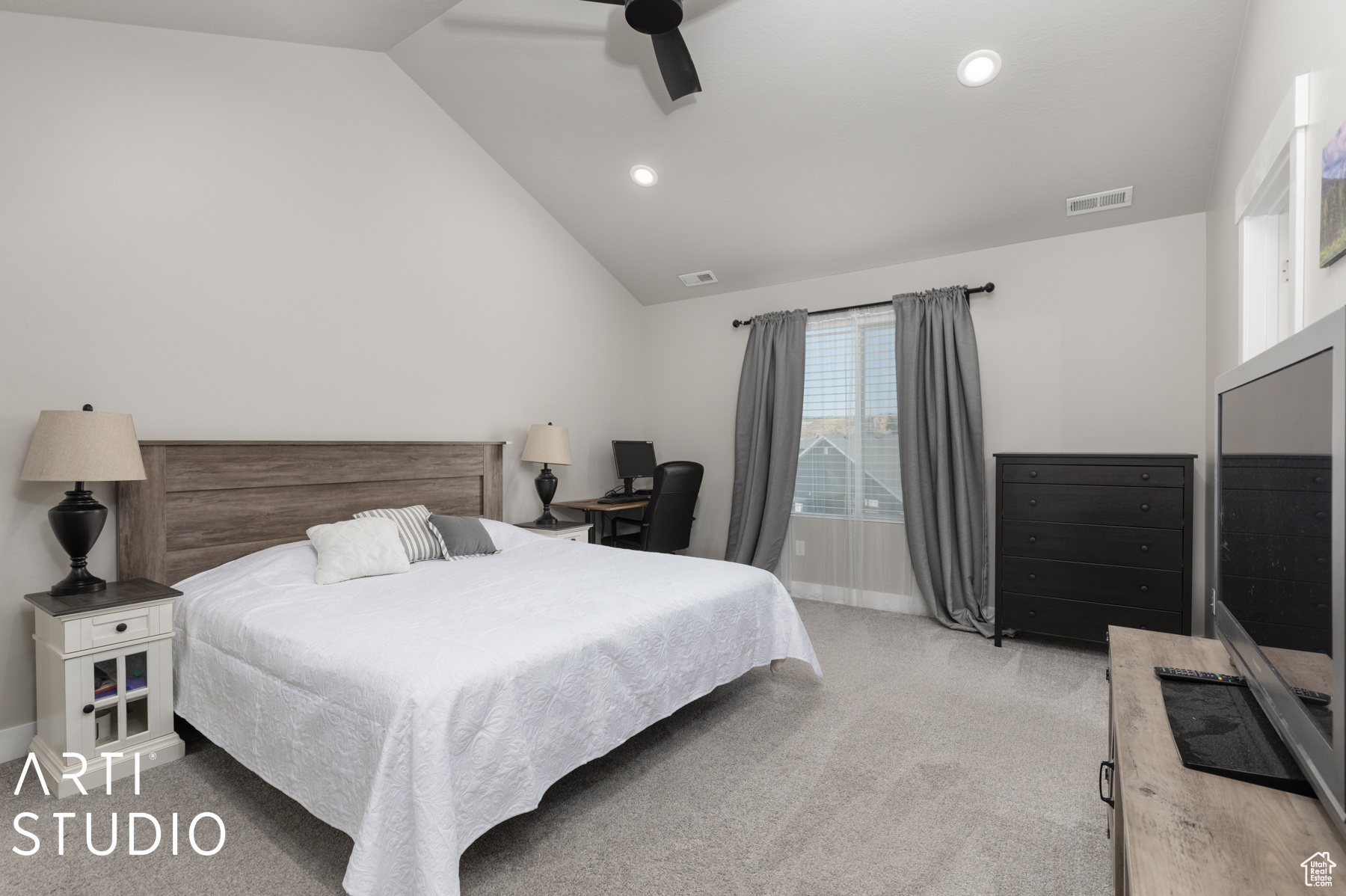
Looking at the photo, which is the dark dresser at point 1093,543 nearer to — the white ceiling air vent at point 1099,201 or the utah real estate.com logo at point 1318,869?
the white ceiling air vent at point 1099,201

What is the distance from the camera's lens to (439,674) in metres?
1.54

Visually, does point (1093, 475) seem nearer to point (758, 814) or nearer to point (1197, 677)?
point (1197, 677)

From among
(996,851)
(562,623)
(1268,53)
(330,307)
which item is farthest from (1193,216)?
(330,307)

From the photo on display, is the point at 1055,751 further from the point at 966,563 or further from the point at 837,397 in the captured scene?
the point at 837,397

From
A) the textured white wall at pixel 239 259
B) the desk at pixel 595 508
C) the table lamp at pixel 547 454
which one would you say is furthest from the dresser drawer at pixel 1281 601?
the textured white wall at pixel 239 259

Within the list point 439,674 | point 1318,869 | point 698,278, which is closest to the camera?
point 1318,869

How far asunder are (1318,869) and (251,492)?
3.38m

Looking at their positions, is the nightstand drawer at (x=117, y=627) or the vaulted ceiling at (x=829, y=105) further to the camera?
the vaulted ceiling at (x=829, y=105)

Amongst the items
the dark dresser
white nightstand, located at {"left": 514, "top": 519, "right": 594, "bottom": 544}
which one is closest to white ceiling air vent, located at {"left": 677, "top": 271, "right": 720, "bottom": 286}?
white nightstand, located at {"left": 514, "top": 519, "right": 594, "bottom": 544}

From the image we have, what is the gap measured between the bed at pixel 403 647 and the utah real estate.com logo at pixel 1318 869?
145 cm

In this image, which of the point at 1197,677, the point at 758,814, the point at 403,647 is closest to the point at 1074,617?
the point at 1197,677

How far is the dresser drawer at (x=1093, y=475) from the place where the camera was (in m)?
3.01

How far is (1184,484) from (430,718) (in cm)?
334

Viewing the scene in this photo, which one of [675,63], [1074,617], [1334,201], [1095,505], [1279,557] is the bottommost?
[1074,617]
